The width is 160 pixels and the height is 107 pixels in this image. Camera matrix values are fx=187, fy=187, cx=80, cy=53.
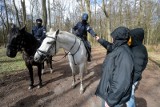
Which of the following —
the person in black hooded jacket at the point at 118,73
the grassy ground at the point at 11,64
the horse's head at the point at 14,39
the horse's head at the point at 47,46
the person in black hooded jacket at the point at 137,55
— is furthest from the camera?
the grassy ground at the point at 11,64

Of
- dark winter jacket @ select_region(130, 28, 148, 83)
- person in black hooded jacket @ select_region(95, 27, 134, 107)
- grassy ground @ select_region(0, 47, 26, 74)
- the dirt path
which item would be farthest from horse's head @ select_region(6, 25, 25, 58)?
grassy ground @ select_region(0, 47, 26, 74)

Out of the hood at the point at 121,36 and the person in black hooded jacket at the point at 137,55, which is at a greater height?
the hood at the point at 121,36

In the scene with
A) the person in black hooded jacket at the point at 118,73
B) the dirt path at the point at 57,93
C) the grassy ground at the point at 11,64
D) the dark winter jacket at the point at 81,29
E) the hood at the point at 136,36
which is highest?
the dark winter jacket at the point at 81,29

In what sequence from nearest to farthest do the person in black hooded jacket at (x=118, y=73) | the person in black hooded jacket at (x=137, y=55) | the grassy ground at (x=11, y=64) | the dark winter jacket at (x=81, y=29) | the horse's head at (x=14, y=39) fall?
the person in black hooded jacket at (x=118, y=73) → the person in black hooded jacket at (x=137, y=55) → the horse's head at (x=14, y=39) → the dark winter jacket at (x=81, y=29) → the grassy ground at (x=11, y=64)

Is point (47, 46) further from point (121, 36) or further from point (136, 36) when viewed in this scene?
point (121, 36)

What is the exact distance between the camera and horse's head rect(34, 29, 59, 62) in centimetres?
562

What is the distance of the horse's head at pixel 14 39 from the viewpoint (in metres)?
5.79

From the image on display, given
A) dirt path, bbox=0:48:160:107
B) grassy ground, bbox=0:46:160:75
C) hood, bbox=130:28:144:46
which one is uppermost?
hood, bbox=130:28:144:46

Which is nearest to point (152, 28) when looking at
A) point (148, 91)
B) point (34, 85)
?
point (148, 91)

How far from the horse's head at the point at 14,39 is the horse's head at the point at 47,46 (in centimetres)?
78

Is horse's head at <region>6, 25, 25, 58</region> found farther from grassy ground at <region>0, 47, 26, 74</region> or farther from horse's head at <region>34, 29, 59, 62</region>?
grassy ground at <region>0, 47, 26, 74</region>

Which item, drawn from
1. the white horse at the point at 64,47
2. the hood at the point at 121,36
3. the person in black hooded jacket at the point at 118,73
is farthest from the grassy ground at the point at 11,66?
the hood at the point at 121,36

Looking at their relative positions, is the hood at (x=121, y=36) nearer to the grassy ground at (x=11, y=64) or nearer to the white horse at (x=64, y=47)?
the white horse at (x=64, y=47)

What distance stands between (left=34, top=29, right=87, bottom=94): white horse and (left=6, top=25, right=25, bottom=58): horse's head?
751 millimetres
